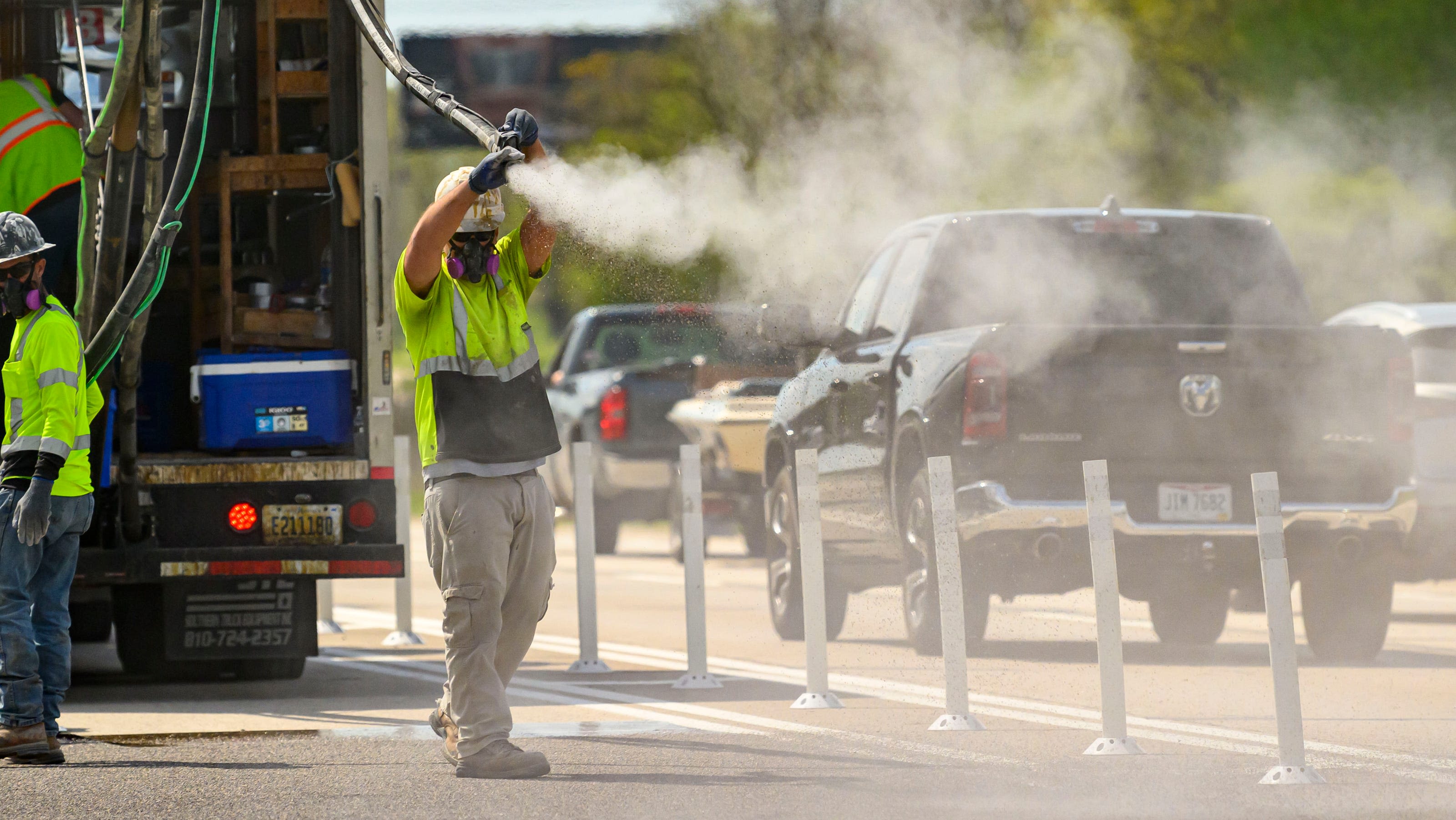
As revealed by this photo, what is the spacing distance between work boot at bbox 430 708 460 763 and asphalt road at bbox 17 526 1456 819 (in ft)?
0.24

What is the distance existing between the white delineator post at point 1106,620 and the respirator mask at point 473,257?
85.1 inches

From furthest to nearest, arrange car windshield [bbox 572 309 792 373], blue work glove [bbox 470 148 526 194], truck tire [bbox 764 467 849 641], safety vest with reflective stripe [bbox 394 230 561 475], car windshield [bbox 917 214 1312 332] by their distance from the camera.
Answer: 1. car windshield [bbox 572 309 792 373]
2. truck tire [bbox 764 467 849 641]
3. car windshield [bbox 917 214 1312 332]
4. safety vest with reflective stripe [bbox 394 230 561 475]
5. blue work glove [bbox 470 148 526 194]

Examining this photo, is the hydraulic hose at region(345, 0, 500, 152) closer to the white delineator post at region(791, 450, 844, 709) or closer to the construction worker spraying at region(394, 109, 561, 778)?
the construction worker spraying at region(394, 109, 561, 778)

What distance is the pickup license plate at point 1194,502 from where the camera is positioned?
1063 centimetres

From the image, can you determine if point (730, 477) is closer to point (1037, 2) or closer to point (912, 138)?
point (912, 138)

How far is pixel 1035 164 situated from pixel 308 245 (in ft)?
42.8

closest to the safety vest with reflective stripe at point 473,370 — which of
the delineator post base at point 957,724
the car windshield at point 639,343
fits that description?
the delineator post base at point 957,724

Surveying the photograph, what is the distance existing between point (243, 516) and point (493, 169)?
134 inches

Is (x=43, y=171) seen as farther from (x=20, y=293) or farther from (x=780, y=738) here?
(x=780, y=738)

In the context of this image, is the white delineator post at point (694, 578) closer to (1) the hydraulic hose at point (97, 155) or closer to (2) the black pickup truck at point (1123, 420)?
(2) the black pickup truck at point (1123, 420)

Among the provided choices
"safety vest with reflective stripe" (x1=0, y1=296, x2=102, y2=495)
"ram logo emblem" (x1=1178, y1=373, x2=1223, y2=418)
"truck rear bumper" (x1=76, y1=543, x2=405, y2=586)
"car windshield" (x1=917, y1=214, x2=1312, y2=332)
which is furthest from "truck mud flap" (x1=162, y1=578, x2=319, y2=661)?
"ram logo emblem" (x1=1178, y1=373, x2=1223, y2=418)

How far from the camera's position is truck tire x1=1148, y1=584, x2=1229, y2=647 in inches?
501

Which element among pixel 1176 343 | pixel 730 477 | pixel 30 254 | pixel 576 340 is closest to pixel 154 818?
pixel 30 254

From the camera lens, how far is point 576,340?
71.6 ft
